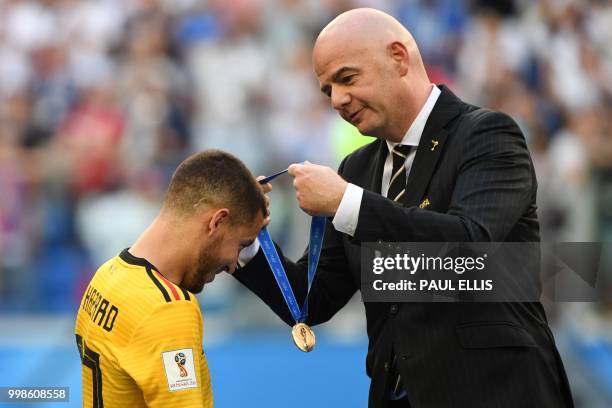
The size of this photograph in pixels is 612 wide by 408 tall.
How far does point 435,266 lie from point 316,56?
0.88 meters

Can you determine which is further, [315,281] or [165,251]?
[315,281]

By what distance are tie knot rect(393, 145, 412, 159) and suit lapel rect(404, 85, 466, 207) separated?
10 centimetres

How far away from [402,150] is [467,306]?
656 mm

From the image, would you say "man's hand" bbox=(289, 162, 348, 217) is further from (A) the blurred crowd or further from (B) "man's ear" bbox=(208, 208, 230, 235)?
(A) the blurred crowd

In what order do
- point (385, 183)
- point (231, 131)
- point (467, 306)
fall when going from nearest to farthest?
point (467, 306) < point (385, 183) < point (231, 131)

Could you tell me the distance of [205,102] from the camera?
34.0 feet

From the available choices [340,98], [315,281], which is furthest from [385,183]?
[315,281]

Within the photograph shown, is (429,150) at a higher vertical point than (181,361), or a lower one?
higher

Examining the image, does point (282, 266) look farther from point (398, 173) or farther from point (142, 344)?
point (142, 344)

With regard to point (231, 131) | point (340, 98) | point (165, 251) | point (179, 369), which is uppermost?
point (231, 131)

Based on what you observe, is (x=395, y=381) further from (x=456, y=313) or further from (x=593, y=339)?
(x=593, y=339)

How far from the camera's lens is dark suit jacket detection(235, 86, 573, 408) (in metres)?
3.48

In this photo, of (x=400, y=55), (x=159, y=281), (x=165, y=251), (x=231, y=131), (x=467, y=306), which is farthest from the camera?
(x=231, y=131)

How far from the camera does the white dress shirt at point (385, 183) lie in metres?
3.49
